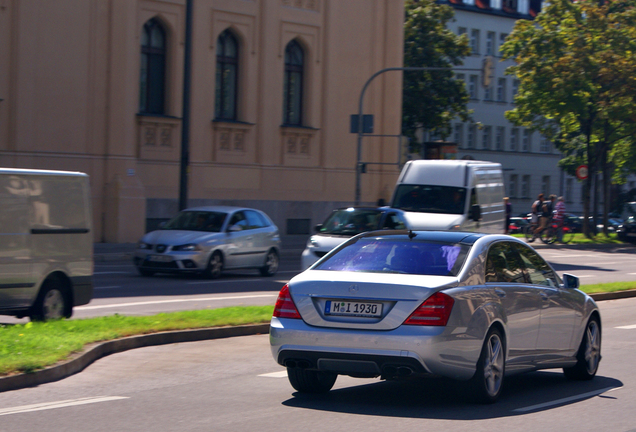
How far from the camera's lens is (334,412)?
6742 millimetres

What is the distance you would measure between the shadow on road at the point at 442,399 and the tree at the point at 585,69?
33.0 m

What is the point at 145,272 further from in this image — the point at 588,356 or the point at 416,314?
the point at 416,314

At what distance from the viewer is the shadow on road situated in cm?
681

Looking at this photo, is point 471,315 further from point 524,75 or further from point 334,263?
point 524,75

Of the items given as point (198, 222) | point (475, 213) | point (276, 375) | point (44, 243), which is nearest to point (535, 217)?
point (475, 213)

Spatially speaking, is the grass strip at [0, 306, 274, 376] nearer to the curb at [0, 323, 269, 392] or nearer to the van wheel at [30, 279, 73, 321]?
the curb at [0, 323, 269, 392]

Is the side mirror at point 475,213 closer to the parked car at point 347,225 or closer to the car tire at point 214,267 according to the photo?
the parked car at point 347,225

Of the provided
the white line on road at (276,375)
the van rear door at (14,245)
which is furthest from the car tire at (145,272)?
the white line on road at (276,375)

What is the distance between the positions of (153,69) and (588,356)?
82.5 feet

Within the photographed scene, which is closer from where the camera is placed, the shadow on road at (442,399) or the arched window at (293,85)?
the shadow on road at (442,399)

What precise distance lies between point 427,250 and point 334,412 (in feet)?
4.97

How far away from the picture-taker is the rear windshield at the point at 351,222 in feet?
60.5

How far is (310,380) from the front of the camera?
7.45 meters

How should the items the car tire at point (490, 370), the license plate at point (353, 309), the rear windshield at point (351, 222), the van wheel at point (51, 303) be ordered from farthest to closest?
the rear windshield at point (351, 222) → the van wheel at point (51, 303) → the car tire at point (490, 370) → the license plate at point (353, 309)
